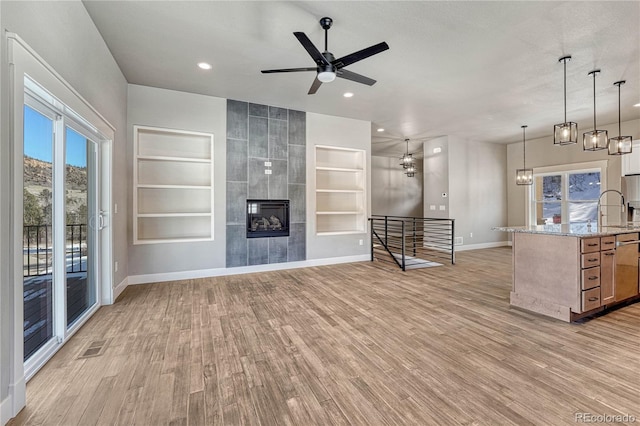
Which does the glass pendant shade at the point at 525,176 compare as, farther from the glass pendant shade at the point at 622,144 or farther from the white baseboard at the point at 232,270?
the white baseboard at the point at 232,270

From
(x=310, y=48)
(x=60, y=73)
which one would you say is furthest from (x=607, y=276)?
(x=60, y=73)

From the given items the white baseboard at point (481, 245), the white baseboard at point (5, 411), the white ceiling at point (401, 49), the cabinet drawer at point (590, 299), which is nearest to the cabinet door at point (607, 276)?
the cabinet drawer at point (590, 299)

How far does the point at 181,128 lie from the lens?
15.2 ft

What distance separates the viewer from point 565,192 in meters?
7.13

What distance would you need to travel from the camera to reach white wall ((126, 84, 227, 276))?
14.2ft

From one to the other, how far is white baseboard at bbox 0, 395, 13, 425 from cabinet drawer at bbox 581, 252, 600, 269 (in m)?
4.73

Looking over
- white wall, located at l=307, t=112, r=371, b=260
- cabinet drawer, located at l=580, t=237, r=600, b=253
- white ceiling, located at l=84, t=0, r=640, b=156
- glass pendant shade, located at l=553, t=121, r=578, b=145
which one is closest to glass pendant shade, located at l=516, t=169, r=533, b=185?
white ceiling, located at l=84, t=0, r=640, b=156

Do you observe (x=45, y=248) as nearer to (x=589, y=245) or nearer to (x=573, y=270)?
(x=573, y=270)

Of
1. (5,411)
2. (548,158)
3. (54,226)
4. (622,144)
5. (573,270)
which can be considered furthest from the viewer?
(548,158)

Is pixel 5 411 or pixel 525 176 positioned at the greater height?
pixel 525 176

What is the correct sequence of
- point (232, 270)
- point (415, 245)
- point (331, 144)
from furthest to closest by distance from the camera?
1. point (415, 245)
2. point (331, 144)
3. point (232, 270)

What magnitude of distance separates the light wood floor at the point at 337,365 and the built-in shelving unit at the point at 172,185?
1.51 m

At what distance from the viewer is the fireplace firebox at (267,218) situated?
5113 mm

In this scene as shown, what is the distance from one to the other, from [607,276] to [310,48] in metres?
4.09
